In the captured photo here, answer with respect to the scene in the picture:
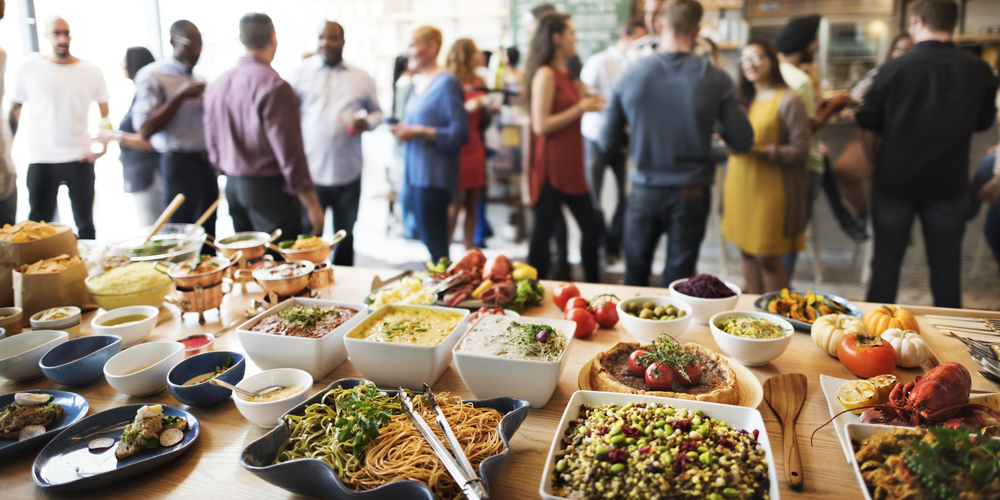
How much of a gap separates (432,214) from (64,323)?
2.38m

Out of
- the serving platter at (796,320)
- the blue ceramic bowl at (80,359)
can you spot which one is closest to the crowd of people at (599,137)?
the serving platter at (796,320)

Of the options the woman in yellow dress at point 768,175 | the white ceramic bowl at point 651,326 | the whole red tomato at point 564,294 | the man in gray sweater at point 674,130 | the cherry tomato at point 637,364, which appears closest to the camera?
the cherry tomato at point 637,364

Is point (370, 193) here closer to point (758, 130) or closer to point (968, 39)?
point (758, 130)

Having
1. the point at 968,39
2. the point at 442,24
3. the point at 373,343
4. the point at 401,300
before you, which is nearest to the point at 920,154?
the point at 401,300

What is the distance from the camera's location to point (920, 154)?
2.91m

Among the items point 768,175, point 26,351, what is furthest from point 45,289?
point 768,175

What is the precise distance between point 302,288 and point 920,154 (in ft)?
9.94

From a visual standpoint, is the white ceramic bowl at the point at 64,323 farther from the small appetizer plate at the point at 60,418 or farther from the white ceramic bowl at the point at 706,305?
the white ceramic bowl at the point at 706,305

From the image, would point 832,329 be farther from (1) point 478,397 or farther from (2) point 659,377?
(1) point 478,397

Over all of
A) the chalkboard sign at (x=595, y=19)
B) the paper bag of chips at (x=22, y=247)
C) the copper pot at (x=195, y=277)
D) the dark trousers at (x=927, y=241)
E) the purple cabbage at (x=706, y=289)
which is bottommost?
the dark trousers at (x=927, y=241)

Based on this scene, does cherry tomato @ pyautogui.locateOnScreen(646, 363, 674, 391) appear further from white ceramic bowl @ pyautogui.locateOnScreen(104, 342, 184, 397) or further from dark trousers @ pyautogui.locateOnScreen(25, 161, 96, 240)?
dark trousers @ pyautogui.locateOnScreen(25, 161, 96, 240)

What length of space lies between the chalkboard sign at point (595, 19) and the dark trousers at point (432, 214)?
2.53 metres

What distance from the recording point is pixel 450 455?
3.29 ft

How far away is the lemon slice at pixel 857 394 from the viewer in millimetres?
1166
